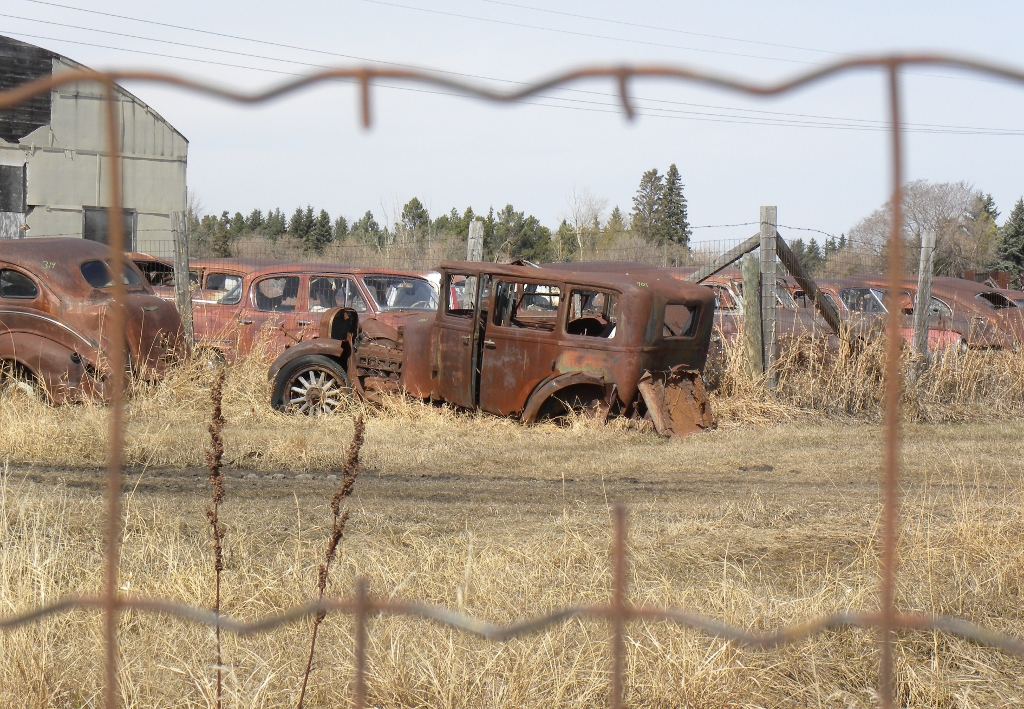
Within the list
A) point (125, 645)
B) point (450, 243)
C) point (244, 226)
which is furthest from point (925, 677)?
point (244, 226)

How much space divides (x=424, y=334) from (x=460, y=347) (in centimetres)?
52

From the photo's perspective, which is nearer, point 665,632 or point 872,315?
point 665,632

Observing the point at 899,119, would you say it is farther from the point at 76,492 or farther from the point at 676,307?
the point at 676,307

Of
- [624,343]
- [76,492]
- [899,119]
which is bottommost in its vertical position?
[76,492]

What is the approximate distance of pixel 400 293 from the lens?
37.9 ft

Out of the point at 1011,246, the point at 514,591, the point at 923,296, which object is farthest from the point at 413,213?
the point at 1011,246

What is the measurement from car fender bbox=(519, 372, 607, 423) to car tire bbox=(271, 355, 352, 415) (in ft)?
6.45

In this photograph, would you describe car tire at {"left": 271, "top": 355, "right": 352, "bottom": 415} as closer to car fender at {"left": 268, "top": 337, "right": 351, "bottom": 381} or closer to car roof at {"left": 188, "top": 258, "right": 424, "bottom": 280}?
car fender at {"left": 268, "top": 337, "right": 351, "bottom": 381}

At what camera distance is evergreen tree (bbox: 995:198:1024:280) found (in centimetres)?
3950

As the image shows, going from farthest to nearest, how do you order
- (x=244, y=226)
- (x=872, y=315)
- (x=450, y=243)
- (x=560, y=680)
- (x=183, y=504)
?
(x=244, y=226), (x=450, y=243), (x=872, y=315), (x=183, y=504), (x=560, y=680)

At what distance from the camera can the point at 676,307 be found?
32.1 ft

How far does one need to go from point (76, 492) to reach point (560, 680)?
13.7 feet

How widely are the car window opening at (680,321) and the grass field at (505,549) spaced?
1096 millimetres

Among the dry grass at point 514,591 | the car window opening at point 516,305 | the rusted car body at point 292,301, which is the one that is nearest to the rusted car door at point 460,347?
the car window opening at point 516,305
